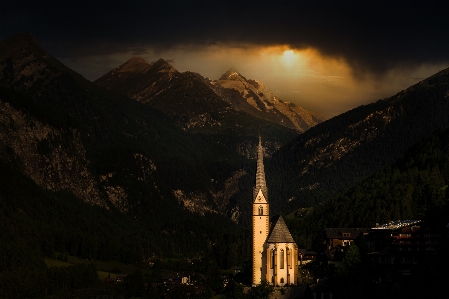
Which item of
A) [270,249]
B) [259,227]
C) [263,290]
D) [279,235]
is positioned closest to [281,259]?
[270,249]

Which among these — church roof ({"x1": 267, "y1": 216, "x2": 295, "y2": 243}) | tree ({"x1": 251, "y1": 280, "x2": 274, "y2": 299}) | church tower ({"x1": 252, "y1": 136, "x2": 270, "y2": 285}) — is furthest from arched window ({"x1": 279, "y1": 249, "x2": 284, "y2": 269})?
tree ({"x1": 251, "y1": 280, "x2": 274, "y2": 299})

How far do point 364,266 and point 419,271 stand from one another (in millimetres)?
13472

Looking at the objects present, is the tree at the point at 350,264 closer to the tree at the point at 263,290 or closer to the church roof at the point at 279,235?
the church roof at the point at 279,235

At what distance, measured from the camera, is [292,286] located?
166 meters

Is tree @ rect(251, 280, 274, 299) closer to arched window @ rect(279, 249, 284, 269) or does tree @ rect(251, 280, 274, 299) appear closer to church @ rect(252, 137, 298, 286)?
church @ rect(252, 137, 298, 286)

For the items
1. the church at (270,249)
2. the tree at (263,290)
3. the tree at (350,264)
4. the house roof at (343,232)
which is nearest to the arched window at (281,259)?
the church at (270,249)

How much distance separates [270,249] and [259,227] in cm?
551

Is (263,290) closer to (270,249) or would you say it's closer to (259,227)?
(270,249)

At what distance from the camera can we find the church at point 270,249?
170m

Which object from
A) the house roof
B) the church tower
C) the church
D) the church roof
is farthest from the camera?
the house roof

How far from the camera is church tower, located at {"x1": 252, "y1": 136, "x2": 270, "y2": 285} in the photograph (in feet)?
567

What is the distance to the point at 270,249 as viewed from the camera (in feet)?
564

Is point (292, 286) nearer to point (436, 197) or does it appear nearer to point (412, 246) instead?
point (412, 246)

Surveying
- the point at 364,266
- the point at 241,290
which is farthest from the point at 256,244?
the point at 364,266
